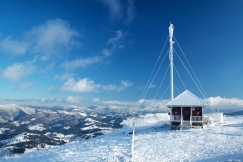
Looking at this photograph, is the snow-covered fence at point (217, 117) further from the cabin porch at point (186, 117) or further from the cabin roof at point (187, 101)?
the cabin roof at point (187, 101)

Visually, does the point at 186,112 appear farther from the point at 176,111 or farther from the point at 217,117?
the point at 217,117

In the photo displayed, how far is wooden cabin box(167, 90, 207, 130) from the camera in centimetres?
2927

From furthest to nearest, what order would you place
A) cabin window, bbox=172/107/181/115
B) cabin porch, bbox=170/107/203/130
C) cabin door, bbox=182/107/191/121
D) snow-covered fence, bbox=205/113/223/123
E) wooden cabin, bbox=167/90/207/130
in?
snow-covered fence, bbox=205/113/223/123
cabin window, bbox=172/107/181/115
cabin door, bbox=182/107/191/121
wooden cabin, bbox=167/90/207/130
cabin porch, bbox=170/107/203/130

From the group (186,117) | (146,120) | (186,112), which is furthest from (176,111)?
(146,120)

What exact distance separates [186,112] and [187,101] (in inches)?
81.5

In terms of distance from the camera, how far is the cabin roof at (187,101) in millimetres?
29625

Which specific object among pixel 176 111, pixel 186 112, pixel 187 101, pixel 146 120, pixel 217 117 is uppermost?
pixel 187 101

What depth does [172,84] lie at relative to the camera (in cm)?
3816

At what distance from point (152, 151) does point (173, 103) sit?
45.0ft

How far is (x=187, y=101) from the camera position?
99.9 feet

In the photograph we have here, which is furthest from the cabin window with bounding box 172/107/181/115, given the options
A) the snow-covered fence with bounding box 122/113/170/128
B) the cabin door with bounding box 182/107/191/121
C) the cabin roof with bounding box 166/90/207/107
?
the snow-covered fence with bounding box 122/113/170/128

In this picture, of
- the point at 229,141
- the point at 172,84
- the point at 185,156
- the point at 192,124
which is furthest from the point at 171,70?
the point at 185,156

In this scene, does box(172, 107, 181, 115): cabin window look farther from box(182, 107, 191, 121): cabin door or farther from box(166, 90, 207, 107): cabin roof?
box(166, 90, 207, 107): cabin roof

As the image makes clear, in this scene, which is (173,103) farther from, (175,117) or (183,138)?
(183,138)
